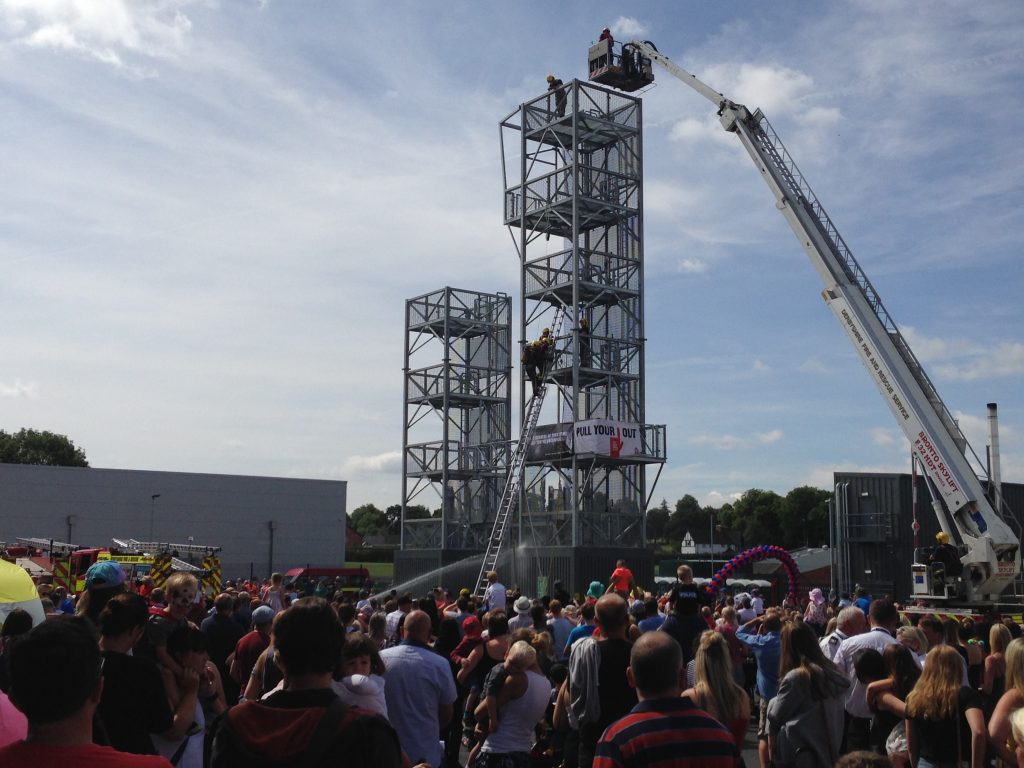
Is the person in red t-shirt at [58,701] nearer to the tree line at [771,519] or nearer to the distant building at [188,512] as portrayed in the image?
the distant building at [188,512]

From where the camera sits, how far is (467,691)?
1168 centimetres

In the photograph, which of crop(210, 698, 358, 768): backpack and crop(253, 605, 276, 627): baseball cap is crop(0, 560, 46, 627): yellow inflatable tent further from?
crop(210, 698, 358, 768): backpack

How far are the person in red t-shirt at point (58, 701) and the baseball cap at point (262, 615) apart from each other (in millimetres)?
6430

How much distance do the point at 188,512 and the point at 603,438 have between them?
34.1 metres

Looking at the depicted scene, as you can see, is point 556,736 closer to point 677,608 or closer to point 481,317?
point 677,608

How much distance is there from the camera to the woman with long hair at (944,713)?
21.6ft

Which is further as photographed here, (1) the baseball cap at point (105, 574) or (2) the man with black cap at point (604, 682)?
(1) the baseball cap at point (105, 574)

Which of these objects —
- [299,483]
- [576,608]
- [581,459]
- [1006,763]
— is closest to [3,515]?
[299,483]

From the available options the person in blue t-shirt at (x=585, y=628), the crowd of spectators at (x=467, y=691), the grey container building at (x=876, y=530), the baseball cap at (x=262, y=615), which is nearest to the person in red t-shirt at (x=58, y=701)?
the crowd of spectators at (x=467, y=691)

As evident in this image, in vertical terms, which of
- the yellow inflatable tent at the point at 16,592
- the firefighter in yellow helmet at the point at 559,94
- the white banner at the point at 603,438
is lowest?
the yellow inflatable tent at the point at 16,592

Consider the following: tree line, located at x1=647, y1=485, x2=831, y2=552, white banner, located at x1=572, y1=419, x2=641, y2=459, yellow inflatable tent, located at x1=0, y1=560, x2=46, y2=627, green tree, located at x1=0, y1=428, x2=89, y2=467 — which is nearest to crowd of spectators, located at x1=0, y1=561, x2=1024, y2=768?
yellow inflatable tent, located at x1=0, y1=560, x2=46, y2=627

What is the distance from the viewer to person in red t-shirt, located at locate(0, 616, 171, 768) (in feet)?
10.3

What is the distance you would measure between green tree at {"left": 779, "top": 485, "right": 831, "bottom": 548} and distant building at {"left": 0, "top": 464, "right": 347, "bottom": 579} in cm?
6370

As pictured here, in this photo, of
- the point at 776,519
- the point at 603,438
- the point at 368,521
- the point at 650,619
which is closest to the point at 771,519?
the point at 776,519
